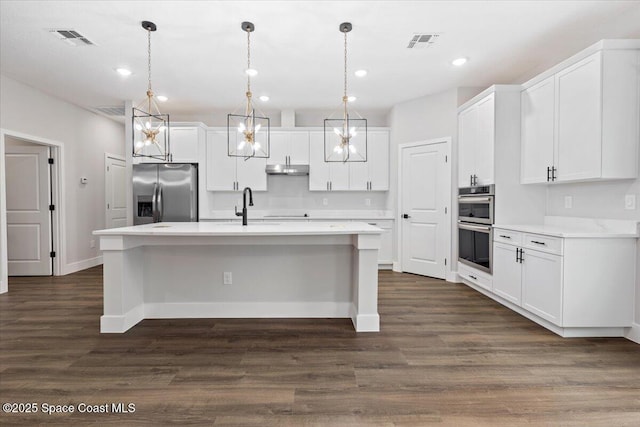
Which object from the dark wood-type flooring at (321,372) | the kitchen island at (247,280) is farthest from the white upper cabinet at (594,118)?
the kitchen island at (247,280)

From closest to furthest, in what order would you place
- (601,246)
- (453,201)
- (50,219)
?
(601,246) < (453,201) < (50,219)

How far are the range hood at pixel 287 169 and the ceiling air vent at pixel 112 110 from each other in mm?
2783

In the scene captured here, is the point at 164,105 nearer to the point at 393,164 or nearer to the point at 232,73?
the point at 232,73

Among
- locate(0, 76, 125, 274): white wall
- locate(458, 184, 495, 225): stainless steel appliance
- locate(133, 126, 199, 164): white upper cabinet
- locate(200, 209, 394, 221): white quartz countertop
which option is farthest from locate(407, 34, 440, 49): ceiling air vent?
locate(0, 76, 125, 274): white wall

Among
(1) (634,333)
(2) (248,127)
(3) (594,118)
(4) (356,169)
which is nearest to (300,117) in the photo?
(4) (356,169)

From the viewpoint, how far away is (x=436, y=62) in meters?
4.20

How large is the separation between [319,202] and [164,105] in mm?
3129

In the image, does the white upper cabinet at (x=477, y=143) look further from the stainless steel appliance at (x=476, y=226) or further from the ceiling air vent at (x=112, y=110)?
the ceiling air vent at (x=112, y=110)

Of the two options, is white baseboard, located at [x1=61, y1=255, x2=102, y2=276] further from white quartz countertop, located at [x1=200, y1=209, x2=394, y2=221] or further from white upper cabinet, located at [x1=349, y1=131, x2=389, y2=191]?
white upper cabinet, located at [x1=349, y1=131, x2=389, y2=191]

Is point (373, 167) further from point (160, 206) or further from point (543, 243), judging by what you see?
point (160, 206)

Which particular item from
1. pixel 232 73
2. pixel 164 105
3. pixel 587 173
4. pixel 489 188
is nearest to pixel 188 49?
pixel 232 73

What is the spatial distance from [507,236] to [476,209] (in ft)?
2.60

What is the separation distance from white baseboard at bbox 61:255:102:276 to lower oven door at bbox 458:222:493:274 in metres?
6.19

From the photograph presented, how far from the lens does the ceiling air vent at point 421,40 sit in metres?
3.53
